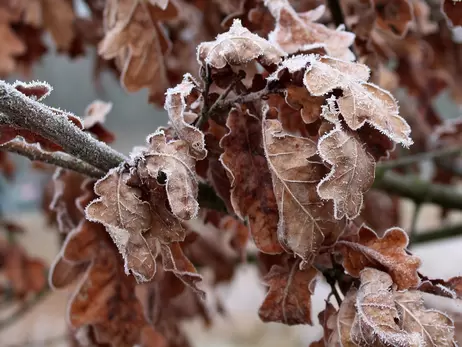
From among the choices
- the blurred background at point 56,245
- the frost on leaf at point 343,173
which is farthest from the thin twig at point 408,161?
the blurred background at point 56,245

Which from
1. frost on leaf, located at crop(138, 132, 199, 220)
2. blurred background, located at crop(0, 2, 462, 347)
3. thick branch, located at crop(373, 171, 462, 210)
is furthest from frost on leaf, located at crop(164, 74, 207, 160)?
blurred background, located at crop(0, 2, 462, 347)

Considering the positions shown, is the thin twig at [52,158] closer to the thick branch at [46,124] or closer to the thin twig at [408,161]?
the thick branch at [46,124]

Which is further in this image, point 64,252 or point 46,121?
point 64,252

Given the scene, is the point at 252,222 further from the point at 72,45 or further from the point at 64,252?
the point at 72,45

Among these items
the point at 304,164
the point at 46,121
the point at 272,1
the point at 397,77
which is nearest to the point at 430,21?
the point at 397,77

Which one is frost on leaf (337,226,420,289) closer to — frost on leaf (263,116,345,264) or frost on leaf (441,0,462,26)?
frost on leaf (263,116,345,264)

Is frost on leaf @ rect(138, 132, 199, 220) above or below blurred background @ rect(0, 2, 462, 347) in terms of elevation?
above

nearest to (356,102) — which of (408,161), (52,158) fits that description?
(52,158)
